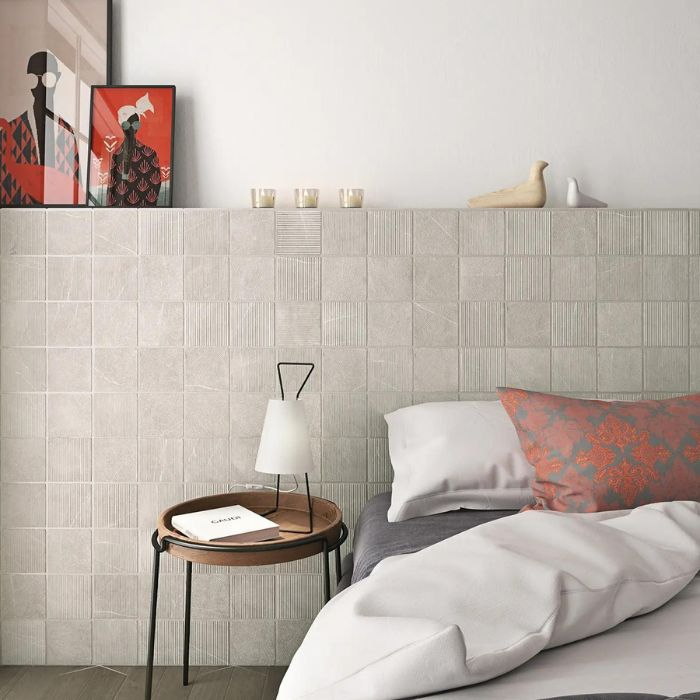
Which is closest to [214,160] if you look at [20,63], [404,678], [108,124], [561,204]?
[108,124]

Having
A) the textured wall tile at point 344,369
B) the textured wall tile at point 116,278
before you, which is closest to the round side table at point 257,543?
the textured wall tile at point 344,369

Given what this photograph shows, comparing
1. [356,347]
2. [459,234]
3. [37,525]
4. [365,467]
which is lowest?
[37,525]

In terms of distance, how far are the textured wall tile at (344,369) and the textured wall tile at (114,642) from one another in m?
1.05

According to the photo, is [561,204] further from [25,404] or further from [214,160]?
[25,404]

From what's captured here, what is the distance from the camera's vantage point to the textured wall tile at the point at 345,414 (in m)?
2.40

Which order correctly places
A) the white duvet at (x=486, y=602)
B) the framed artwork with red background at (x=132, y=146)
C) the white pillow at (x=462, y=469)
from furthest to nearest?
1. the framed artwork with red background at (x=132, y=146)
2. the white pillow at (x=462, y=469)
3. the white duvet at (x=486, y=602)

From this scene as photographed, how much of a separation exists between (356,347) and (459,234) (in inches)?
20.0

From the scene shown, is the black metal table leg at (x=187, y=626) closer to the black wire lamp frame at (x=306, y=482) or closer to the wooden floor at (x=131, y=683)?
the wooden floor at (x=131, y=683)

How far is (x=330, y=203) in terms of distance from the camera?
253cm

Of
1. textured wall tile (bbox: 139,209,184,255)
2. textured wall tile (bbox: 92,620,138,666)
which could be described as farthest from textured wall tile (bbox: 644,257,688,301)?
textured wall tile (bbox: 92,620,138,666)

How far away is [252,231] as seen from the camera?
2.38 meters

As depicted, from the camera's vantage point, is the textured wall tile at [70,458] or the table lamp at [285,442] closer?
the table lamp at [285,442]

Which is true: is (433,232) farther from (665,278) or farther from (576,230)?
(665,278)

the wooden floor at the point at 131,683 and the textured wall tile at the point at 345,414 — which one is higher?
the textured wall tile at the point at 345,414
